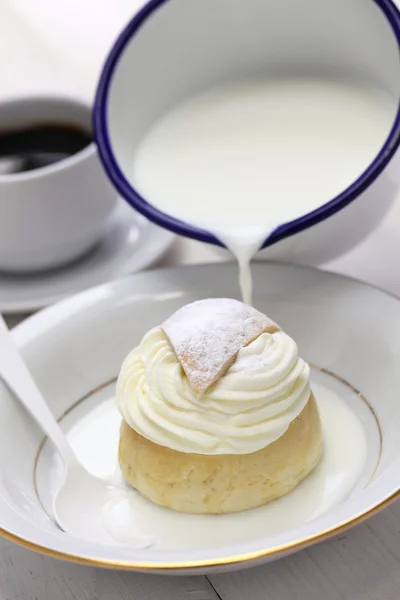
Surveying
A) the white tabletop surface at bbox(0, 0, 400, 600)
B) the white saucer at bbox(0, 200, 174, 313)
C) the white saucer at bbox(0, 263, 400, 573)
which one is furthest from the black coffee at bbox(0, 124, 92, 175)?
the white tabletop surface at bbox(0, 0, 400, 600)

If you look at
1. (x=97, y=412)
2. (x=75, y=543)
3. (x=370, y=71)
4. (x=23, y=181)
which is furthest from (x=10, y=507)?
(x=370, y=71)

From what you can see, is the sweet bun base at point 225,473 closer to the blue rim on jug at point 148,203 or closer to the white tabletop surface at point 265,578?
the white tabletop surface at point 265,578

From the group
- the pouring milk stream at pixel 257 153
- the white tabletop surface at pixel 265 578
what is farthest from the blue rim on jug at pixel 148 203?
the white tabletop surface at pixel 265 578

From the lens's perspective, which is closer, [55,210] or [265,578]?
[265,578]

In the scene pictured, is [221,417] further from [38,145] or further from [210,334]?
[38,145]

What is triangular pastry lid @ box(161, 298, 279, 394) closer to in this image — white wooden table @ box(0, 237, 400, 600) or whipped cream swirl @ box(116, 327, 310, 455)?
whipped cream swirl @ box(116, 327, 310, 455)

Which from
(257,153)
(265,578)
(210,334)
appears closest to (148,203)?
(257,153)

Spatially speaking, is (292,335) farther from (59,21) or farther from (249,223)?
(59,21)
